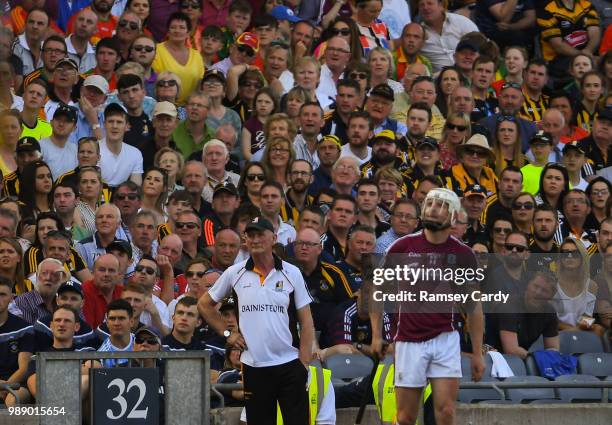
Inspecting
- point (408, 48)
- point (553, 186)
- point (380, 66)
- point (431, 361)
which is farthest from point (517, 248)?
point (408, 48)

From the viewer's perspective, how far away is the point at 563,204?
58.9 feet

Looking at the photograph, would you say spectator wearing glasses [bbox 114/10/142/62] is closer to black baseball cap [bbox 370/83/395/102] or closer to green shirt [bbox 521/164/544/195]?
black baseball cap [bbox 370/83/395/102]

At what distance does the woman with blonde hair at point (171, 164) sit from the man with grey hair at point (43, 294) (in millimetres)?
2540

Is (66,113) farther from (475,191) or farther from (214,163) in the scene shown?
(475,191)

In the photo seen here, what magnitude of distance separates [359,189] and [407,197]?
1057 mm

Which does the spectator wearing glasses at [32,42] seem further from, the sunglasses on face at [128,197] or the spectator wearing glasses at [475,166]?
the spectator wearing glasses at [475,166]

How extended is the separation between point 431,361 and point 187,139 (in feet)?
20.6

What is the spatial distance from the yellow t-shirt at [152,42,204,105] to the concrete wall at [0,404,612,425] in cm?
572

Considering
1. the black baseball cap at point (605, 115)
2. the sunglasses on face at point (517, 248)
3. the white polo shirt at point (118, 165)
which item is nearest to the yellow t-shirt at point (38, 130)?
the white polo shirt at point (118, 165)

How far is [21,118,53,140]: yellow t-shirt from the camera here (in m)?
16.5

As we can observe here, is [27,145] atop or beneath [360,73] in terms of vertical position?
beneath

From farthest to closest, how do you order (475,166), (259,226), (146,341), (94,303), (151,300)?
(475,166), (151,300), (94,303), (146,341), (259,226)

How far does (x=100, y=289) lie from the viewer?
14.4 m

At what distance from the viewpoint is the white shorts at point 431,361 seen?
1184 centimetres
